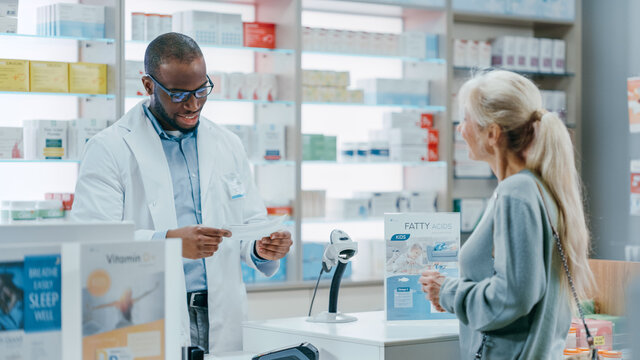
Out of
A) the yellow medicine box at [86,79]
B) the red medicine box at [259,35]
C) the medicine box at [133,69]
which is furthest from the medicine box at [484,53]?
the yellow medicine box at [86,79]

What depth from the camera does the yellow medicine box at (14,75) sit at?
4531 mm

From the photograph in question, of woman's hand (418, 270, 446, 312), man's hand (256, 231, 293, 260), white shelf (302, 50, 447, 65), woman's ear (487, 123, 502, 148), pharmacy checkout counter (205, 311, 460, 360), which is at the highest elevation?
white shelf (302, 50, 447, 65)

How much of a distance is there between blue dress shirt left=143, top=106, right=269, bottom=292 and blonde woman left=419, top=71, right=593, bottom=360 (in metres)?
1.05

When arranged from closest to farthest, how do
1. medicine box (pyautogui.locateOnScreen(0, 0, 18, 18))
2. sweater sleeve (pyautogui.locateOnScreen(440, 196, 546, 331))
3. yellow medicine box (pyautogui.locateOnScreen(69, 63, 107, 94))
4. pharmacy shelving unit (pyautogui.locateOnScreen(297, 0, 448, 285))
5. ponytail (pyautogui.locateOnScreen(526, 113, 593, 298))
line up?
sweater sleeve (pyautogui.locateOnScreen(440, 196, 546, 331)) → ponytail (pyautogui.locateOnScreen(526, 113, 593, 298)) → medicine box (pyautogui.locateOnScreen(0, 0, 18, 18)) → yellow medicine box (pyautogui.locateOnScreen(69, 63, 107, 94)) → pharmacy shelving unit (pyautogui.locateOnScreen(297, 0, 448, 285))

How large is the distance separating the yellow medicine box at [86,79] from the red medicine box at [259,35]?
3.36 feet

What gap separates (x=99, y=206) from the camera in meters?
2.70

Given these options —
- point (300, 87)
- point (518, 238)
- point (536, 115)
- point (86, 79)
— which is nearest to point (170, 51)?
point (536, 115)

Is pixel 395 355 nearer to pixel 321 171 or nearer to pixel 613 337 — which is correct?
pixel 613 337

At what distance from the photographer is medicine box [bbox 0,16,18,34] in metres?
4.54

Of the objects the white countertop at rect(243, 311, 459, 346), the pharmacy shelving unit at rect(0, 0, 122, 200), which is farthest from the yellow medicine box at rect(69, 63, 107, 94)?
the white countertop at rect(243, 311, 459, 346)

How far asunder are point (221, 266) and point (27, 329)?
147cm

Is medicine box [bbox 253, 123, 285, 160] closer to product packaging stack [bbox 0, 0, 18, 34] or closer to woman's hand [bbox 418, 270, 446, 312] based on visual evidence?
product packaging stack [bbox 0, 0, 18, 34]

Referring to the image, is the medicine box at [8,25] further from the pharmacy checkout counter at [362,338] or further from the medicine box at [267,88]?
the pharmacy checkout counter at [362,338]

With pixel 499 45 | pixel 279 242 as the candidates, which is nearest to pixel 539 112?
pixel 279 242
